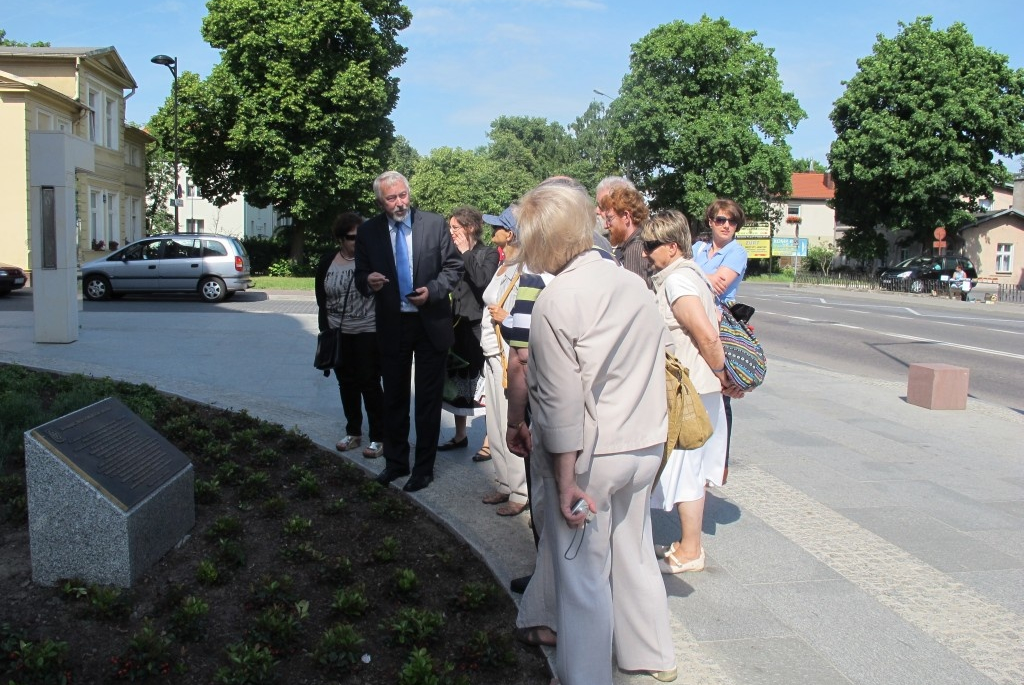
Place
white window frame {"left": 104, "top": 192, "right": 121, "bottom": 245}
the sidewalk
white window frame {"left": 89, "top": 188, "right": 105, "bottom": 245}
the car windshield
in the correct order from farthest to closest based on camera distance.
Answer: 1. the car windshield
2. white window frame {"left": 104, "top": 192, "right": 121, "bottom": 245}
3. white window frame {"left": 89, "top": 188, "right": 105, "bottom": 245}
4. the sidewalk

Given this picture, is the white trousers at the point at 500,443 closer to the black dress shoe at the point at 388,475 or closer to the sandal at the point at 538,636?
the black dress shoe at the point at 388,475

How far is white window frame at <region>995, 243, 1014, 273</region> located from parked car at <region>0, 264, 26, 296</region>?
5480cm

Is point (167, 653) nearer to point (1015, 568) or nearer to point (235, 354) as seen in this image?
point (1015, 568)

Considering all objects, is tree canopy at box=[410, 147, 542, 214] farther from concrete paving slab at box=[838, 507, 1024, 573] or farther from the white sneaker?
concrete paving slab at box=[838, 507, 1024, 573]

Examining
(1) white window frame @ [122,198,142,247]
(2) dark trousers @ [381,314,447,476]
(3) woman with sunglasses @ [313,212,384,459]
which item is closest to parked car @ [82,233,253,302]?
(3) woman with sunglasses @ [313,212,384,459]

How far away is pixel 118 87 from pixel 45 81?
5308 millimetres

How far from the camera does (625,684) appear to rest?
350cm

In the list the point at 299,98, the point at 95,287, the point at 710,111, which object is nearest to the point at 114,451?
the point at 95,287

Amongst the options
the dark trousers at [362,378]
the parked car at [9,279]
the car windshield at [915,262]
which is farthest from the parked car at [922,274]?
the dark trousers at [362,378]

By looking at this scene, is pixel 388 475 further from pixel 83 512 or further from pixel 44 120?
pixel 44 120

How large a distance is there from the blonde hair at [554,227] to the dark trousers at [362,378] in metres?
3.34

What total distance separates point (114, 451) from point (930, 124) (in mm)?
51263

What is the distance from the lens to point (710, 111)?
2126 inches

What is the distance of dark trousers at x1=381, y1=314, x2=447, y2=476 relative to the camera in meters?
5.75
